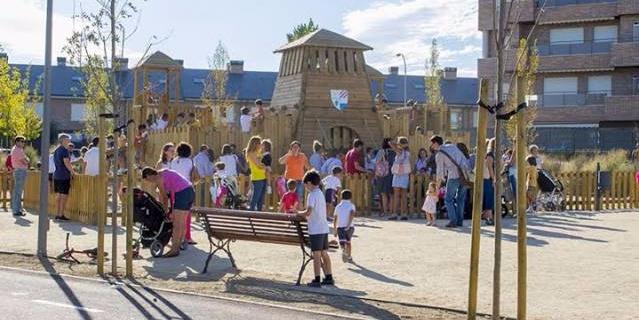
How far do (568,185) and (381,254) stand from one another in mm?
12177

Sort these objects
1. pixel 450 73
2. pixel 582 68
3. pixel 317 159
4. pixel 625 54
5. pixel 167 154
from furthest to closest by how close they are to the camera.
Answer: pixel 450 73 → pixel 582 68 → pixel 625 54 → pixel 317 159 → pixel 167 154

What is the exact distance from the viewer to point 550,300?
1055 cm

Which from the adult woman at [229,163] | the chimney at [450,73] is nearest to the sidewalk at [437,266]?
the adult woman at [229,163]

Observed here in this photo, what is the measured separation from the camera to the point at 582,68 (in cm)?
5362

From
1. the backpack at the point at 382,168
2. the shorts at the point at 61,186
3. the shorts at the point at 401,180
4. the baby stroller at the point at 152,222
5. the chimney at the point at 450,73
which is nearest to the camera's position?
the baby stroller at the point at 152,222

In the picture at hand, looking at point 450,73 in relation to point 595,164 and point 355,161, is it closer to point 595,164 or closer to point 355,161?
point 595,164

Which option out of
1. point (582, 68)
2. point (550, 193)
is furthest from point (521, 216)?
point (582, 68)

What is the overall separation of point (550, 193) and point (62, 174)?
1179cm

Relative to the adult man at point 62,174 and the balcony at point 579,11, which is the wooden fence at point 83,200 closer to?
the adult man at point 62,174

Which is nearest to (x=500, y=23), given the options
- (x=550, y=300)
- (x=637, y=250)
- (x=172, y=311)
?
(x=550, y=300)

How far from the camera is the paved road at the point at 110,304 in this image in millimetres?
9703

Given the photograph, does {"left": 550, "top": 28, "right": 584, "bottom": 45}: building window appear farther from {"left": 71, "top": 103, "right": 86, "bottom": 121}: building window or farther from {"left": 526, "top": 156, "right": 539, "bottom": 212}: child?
{"left": 71, "top": 103, "right": 86, "bottom": 121}: building window

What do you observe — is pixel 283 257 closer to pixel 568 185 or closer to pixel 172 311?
pixel 172 311

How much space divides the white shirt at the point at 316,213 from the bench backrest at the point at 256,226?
0.16 metres
